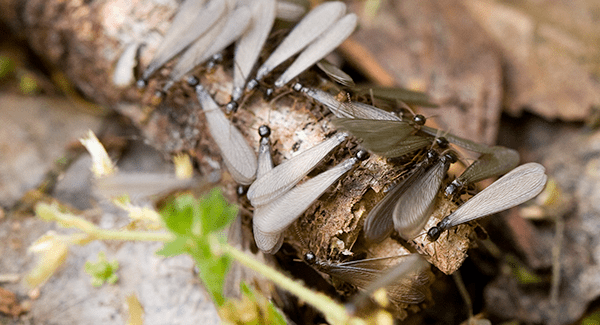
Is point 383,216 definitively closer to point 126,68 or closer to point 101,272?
point 101,272

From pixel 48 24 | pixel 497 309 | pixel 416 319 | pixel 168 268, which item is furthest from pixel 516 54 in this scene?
pixel 48 24

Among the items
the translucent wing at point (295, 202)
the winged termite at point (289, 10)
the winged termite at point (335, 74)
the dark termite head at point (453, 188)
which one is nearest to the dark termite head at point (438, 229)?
the dark termite head at point (453, 188)

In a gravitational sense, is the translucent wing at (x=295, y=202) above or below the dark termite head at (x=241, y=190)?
above

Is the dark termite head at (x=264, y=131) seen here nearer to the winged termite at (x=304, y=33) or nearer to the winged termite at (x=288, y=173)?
the winged termite at (x=288, y=173)

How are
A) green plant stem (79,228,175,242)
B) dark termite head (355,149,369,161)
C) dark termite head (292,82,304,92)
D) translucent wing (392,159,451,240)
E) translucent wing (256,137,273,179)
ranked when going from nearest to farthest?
green plant stem (79,228,175,242) < translucent wing (392,159,451,240) < dark termite head (355,149,369,161) < translucent wing (256,137,273,179) < dark termite head (292,82,304,92)

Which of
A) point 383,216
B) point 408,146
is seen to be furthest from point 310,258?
point 408,146

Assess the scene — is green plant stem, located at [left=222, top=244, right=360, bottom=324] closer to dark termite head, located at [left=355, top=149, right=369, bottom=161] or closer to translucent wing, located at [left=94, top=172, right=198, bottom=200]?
translucent wing, located at [left=94, top=172, right=198, bottom=200]

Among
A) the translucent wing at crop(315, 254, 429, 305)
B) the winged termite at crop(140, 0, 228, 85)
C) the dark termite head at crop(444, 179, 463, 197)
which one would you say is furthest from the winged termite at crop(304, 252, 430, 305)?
the winged termite at crop(140, 0, 228, 85)
